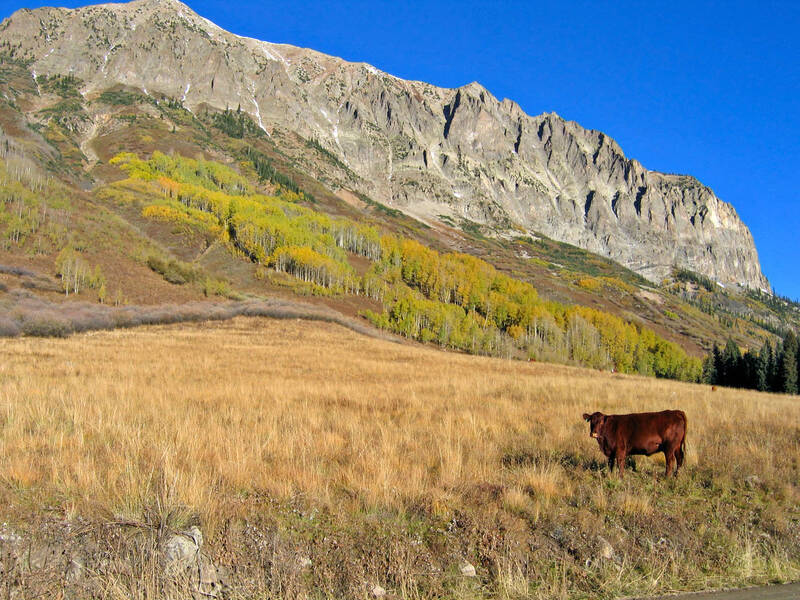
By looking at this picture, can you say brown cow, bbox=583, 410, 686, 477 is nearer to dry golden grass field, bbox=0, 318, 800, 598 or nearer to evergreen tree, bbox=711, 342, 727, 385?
dry golden grass field, bbox=0, 318, 800, 598

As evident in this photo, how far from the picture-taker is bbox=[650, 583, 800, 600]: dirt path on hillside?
3.59 m

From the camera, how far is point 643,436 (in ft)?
21.2

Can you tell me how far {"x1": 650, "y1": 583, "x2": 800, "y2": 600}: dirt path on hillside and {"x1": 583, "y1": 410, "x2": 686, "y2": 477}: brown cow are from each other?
99.6 inches

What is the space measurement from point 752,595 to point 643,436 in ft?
9.68

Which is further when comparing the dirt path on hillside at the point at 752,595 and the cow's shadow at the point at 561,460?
the cow's shadow at the point at 561,460

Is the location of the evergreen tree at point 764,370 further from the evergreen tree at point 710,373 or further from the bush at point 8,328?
the bush at point 8,328

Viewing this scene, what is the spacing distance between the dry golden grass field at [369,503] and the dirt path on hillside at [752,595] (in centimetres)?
15

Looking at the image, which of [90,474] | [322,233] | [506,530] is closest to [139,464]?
[90,474]

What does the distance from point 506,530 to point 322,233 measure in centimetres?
11832

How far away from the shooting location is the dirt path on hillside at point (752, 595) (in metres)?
3.59

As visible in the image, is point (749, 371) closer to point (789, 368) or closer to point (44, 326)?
point (789, 368)

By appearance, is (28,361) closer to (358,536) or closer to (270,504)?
(270,504)

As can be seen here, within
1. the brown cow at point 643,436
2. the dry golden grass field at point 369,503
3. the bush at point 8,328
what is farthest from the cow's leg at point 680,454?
the bush at point 8,328

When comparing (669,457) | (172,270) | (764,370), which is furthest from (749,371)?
(172,270)
